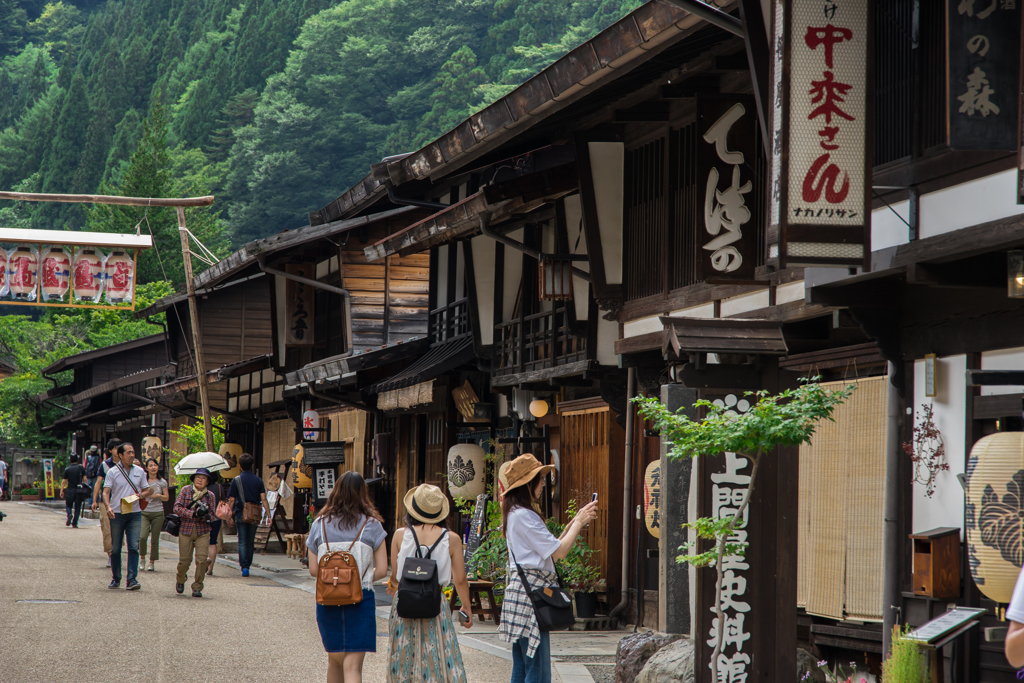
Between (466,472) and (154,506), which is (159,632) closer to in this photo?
(154,506)

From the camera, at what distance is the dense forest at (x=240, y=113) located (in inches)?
2176

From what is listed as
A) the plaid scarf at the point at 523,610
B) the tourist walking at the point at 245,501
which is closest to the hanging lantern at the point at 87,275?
the tourist walking at the point at 245,501

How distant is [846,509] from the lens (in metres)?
9.38

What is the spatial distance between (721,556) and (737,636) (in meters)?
0.67

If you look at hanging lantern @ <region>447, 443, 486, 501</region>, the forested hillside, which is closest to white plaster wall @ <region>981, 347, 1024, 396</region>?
hanging lantern @ <region>447, 443, 486, 501</region>

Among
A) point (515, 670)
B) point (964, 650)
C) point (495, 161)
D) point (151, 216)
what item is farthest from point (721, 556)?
point (151, 216)

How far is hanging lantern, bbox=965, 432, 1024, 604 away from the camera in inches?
262

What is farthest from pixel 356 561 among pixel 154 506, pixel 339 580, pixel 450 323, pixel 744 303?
pixel 450 323

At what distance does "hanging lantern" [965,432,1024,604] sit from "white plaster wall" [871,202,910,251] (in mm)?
1760

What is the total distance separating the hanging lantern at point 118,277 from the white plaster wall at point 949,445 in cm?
1705

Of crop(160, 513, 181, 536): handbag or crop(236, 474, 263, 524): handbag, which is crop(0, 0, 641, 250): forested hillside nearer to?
crop(236, 474, 263, 524): handbag

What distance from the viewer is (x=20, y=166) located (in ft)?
249

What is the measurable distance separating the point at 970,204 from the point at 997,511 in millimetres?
2046

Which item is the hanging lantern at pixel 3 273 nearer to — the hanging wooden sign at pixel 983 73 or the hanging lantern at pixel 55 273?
the hanging lantern at pixel 55 273
